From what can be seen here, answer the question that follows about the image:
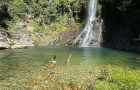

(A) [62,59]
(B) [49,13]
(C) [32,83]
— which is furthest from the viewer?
(B) [49,13]

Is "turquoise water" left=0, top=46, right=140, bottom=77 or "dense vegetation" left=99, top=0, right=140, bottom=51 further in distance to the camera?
"dense vegetation" left=99, top=0, right=140, bottom=51

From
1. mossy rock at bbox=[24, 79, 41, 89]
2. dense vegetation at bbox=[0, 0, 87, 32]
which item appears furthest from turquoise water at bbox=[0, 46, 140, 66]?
dense vegetation at bbox=[0, 0, 87, 32]

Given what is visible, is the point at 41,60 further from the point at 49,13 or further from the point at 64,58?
the point at 49,13

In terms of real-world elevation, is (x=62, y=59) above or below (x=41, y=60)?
below

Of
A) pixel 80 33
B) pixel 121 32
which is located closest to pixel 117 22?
pixel 121 32

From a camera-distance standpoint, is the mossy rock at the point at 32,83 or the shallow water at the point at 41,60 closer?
the mossy rock at the point at 32,83

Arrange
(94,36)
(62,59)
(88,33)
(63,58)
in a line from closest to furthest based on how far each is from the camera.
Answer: (62,59) < (63,58) < (94,36) < (88,33)

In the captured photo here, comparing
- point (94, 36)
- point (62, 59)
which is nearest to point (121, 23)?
point (94, 36)

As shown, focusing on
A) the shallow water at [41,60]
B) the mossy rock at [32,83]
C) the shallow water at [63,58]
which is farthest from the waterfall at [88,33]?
the mossy rock at [32,83]

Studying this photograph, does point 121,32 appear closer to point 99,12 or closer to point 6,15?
point 99,12

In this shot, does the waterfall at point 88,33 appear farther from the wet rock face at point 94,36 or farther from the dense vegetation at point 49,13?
the dense vegetation at point 49,13

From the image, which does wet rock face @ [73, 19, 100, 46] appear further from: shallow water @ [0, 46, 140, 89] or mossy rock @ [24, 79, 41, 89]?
mossy rock @ [24, 79, 41, 89]

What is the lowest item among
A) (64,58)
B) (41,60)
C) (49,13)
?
(64,58)

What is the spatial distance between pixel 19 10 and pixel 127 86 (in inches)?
2116
